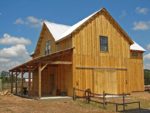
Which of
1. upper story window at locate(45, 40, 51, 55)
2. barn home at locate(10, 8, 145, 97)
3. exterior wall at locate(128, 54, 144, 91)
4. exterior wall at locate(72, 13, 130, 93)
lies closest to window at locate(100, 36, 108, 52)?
barn home at locate(10, 8, 145, 97)

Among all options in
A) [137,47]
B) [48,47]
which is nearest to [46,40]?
[48,47]

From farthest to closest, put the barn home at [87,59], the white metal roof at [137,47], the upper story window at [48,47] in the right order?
the white metal roof at [137,47], the upper story window at [48,47], the barn home at [87,59]

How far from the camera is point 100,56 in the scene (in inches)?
1109

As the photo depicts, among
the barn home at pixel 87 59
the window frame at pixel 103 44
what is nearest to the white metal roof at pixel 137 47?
the barn home at pixel 87 59

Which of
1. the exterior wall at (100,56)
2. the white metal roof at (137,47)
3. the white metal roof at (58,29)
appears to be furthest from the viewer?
the white metal roof at (137,47)

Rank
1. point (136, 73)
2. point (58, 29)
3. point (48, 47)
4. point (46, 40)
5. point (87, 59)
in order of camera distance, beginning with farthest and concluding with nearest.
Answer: point (136, 73)
point (46, 40)
point (48, 47)
point (58, 29)
point (87, 59)

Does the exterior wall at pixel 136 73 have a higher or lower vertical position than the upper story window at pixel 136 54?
lower

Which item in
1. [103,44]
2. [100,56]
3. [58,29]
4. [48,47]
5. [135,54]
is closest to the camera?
[100,56]

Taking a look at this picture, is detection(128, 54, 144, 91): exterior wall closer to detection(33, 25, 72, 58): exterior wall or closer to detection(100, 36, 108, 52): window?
detection(100, 36, 108, 52): window

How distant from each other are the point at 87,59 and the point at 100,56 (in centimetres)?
167

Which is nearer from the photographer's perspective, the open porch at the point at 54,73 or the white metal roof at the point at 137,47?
the open porch at the point at 54,73

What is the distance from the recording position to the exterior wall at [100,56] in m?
26.7

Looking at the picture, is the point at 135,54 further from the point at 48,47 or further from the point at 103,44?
the point at 48,47

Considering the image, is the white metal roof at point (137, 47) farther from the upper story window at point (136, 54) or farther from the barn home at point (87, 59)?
the barn home at point (87, 59)
